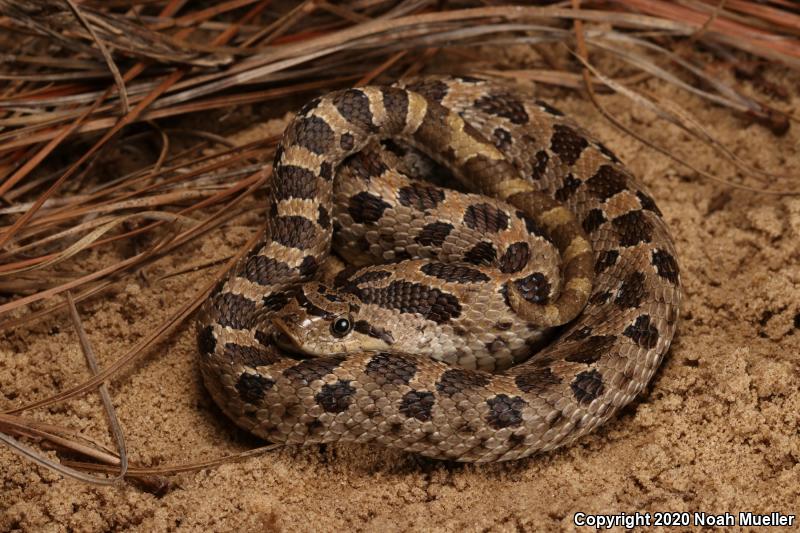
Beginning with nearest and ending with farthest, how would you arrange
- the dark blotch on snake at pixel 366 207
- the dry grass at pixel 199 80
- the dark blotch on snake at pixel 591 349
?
1. the dark blotch on snake at pixel 591 349
2. the dry grass at pixel 199 80
3. the dark blotch on snake at pixel 366 207

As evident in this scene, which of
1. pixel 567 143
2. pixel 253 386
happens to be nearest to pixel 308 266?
pixel 253 386

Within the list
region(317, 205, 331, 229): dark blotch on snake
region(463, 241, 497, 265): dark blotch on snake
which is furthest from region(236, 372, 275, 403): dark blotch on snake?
region(463, 241, 497, 265): dark blotch on snake

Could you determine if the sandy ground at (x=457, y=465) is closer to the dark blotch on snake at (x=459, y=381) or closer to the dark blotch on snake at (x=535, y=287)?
the dark blotch on snake at (x=459, y=381)

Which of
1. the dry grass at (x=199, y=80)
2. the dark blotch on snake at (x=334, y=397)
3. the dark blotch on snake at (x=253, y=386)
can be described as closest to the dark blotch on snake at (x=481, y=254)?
the dark blotch on snake at (x=334, y=397)

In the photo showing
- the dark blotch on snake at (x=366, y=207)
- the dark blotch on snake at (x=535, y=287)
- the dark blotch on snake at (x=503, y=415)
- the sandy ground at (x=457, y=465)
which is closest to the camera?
the sandy ground at (x=457, y=465)

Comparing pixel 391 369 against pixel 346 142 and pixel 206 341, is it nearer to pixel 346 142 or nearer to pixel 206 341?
pixel 206 341

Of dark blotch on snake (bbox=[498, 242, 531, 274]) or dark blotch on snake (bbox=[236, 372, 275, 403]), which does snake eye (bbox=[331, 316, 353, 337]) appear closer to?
dark blotch on snake (bbox=[236, 372, 275, 403])

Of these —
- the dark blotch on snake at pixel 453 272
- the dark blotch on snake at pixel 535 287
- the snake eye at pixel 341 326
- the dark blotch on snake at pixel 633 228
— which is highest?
the dark blotch on snake at pixel 633 228
